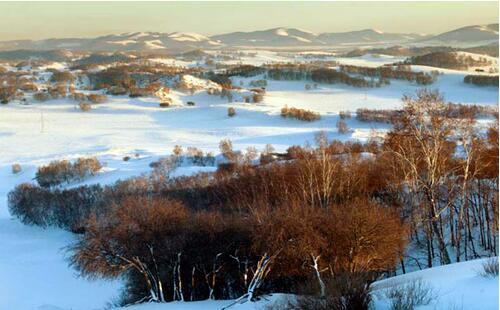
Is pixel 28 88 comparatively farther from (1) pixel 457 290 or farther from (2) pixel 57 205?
(1) pixel 457 290

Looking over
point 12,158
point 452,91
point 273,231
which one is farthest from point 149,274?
point 452,91

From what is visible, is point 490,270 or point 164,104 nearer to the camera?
point 490,270

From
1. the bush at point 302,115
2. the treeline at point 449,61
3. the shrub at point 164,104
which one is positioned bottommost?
the bush at point 302,115

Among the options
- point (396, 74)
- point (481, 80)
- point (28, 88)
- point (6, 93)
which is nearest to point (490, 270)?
point (481, 80)

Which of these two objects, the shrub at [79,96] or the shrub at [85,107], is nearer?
the shrub at [85,107]

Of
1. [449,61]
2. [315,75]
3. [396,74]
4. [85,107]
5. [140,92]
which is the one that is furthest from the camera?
[449,61]

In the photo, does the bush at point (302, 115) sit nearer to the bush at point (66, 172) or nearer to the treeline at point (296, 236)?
the bush at point (66, 172)

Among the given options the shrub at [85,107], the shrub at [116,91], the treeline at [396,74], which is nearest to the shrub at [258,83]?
the treeline at [396,74]
